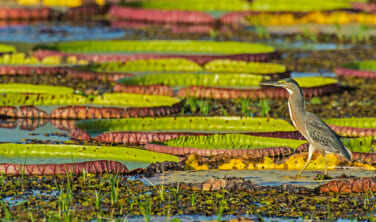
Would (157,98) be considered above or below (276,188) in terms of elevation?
above

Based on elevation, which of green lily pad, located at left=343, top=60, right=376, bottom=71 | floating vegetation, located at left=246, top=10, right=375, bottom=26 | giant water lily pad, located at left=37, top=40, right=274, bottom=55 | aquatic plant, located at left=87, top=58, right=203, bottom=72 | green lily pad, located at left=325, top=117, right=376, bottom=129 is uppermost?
floating vegetation, located at left=246, top=10, right=375, bottom=26

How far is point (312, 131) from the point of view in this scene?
6.52 meters

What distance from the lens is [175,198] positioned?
577 cm

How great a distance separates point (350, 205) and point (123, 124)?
2.98 metres

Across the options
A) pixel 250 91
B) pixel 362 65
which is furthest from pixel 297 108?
pixel 362 65

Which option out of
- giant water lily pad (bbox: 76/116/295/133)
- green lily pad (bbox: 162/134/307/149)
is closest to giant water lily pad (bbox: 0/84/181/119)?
giant water lily pad (bbox: 76/116/295/133)

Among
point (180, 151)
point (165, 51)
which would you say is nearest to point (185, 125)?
point (180, 151)

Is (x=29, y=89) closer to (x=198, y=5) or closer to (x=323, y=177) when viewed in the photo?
(x=323, y=177)

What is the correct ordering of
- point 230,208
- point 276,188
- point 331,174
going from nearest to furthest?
1. point 230,208
2. point 276,188
3. point 331,174

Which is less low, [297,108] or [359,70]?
[359,70]

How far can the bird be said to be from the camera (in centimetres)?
646

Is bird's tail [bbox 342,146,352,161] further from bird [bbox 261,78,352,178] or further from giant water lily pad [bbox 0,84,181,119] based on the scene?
giant water lily pad [bbox 0,84,181,119]

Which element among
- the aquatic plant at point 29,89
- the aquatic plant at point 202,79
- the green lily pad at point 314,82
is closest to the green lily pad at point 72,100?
the aquatic plant at point 29,89

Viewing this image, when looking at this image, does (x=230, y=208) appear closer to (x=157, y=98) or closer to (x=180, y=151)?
(x=180, y=151)
